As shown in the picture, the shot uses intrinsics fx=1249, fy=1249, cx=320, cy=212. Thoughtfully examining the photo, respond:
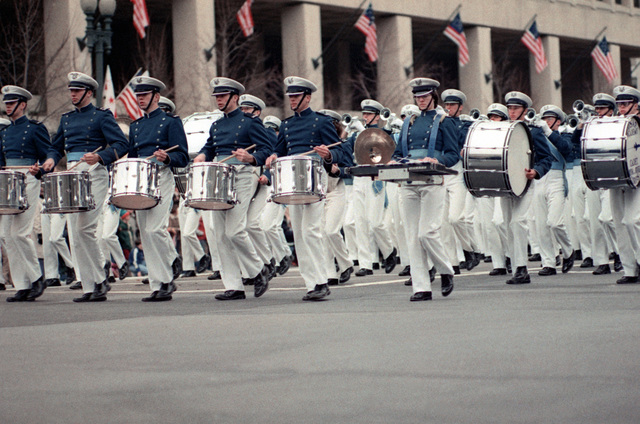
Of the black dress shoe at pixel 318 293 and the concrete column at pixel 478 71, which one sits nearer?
the black dress shoe at pixel 318 293

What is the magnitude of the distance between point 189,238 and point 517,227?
611 centimetres

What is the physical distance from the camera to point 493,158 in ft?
45.8

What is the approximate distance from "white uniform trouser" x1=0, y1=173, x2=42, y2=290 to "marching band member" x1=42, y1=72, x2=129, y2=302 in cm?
60

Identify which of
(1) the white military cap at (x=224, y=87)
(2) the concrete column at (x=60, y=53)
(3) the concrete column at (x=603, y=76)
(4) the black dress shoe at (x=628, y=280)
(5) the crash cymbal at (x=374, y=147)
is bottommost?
(4) the black dress shoe at (x=628, y=280)

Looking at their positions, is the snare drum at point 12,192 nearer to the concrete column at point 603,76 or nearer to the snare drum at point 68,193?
the snare drum at point 68,193

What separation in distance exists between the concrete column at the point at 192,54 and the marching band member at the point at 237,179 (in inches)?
974

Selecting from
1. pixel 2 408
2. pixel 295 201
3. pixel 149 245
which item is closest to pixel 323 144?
pixel 295 201

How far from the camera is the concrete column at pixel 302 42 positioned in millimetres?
45625

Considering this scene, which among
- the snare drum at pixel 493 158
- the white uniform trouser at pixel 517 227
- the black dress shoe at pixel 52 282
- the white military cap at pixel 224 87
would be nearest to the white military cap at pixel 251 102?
the black dress shoe at pixel 52 282

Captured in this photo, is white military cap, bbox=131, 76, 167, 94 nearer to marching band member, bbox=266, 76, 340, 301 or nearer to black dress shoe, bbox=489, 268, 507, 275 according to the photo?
marching band member, bbox=266, 76, 340, 301

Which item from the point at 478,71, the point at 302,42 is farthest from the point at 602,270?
the point at 478,71

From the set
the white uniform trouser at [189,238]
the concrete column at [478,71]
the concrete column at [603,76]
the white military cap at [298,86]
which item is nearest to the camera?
the white military cap at [298,86]

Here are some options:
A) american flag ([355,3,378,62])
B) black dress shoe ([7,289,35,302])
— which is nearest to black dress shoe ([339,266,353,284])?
black dress shoe ([7,289,35,302])

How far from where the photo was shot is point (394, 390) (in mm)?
6520
